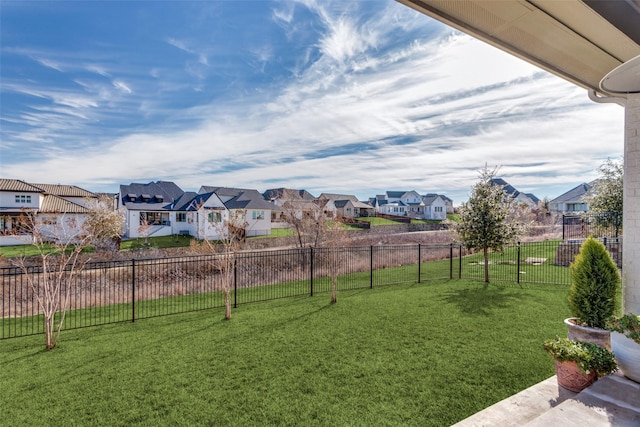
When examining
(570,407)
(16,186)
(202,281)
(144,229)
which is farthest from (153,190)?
(570,407)

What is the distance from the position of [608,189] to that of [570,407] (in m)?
16.0

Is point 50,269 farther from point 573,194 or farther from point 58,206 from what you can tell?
point 573,194

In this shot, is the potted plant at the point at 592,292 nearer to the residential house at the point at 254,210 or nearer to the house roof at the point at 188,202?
the residential house at the point at 254,210

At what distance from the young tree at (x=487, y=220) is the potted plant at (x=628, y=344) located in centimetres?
726

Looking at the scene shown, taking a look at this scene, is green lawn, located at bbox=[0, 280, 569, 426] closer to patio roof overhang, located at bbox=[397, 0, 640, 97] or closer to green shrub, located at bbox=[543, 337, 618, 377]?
green shrub, located at bbox=[543, 337, 618, 377]

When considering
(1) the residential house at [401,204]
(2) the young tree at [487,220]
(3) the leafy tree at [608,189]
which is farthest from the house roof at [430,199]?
(2) the young tree at [487,220]

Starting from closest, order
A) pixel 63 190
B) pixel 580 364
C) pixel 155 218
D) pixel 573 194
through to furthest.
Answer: pixel 580 364, pixel 155 218, pixel 63 190, pixel 573 194

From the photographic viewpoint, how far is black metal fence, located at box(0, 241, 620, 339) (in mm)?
7734

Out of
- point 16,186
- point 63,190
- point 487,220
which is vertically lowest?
point 487,220

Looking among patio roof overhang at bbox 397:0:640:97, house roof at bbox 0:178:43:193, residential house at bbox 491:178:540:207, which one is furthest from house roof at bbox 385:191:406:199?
patio roof overhang at bbox 397:0:640:97

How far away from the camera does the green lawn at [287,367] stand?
3291 mm

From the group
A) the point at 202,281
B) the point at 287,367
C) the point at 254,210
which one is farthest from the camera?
the point at 254,210

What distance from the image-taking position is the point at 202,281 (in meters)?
12.9

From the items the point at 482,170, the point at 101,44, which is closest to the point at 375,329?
the point at 482,170
